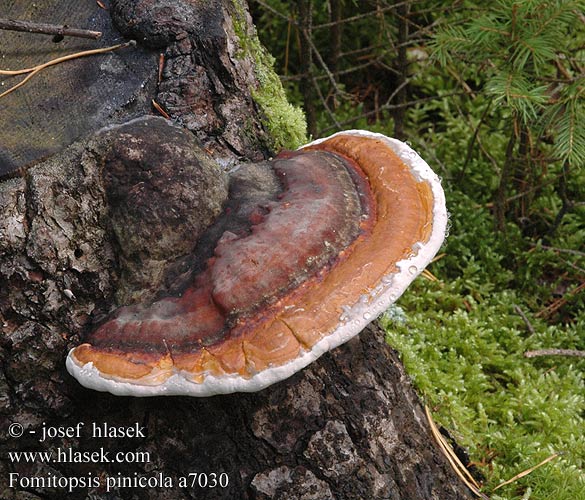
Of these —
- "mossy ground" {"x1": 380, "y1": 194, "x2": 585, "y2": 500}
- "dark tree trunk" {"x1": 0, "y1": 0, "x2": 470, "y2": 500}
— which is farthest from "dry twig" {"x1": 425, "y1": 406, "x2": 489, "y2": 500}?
"dark tree trunk" {"x1": 0, "y1": 0, "x2": 470, "y2": 500}

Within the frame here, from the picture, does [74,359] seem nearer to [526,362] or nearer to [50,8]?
[50,8]

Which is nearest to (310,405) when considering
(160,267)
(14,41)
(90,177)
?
(160,267)

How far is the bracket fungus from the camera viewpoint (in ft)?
5.98

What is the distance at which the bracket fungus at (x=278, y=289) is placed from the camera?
1821 millimetres

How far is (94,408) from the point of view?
7.39ft

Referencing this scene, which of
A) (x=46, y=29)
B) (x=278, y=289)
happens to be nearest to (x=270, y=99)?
(x=46, y=29)

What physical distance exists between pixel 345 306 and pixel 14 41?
1801 millimetres

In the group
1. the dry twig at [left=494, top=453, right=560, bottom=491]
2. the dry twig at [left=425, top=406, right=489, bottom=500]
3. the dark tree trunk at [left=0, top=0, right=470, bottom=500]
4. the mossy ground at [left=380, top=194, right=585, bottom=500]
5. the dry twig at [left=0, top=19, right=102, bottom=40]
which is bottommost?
the mossy ground at [left=380, top=194, right=585, bottom=500]

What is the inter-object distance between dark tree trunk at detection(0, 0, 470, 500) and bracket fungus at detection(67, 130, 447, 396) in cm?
27

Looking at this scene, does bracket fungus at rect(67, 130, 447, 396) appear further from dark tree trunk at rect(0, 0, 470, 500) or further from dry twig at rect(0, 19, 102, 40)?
dry twig at rect(0, 19, 102, 40)

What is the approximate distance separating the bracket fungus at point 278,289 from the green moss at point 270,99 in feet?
2.10

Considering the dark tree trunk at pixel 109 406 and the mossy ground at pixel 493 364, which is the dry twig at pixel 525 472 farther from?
the dark tree trunk at pixel 109 406

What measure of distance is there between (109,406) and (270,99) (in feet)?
5.03

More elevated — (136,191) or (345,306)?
(136,191)
